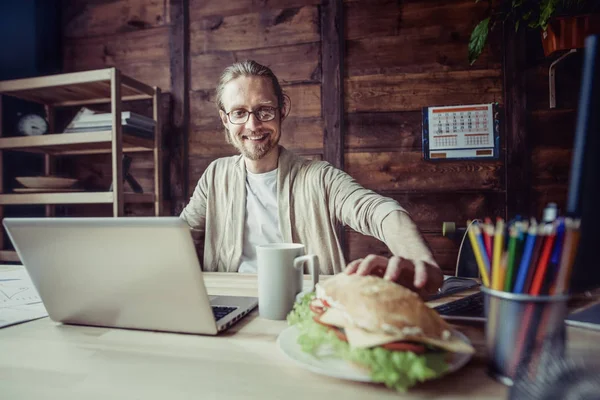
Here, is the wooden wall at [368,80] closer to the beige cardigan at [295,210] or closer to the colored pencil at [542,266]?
the beige cardigan at [295,210]

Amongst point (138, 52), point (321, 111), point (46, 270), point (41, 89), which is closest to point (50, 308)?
point (46, 270)

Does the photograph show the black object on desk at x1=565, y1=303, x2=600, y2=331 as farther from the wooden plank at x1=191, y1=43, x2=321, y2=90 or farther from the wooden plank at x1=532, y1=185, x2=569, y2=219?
the wooden plank at x1=191, y1=43, x2=321, y2=90

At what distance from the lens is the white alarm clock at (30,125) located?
2457 mm

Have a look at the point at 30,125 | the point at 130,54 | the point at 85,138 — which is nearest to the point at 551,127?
the point at 85,138

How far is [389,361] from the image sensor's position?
0.43 meters

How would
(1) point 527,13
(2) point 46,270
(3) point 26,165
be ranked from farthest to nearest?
1. (3) point 26,165
2. (1) point 527,13
3. (2) point 46,270

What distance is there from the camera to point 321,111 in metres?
2.46

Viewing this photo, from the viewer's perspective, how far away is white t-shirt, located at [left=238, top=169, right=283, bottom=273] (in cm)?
163

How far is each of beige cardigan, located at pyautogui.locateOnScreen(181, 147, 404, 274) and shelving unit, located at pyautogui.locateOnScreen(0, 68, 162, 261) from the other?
849mm

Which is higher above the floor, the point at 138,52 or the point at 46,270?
the point at 138,52

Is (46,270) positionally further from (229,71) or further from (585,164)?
(229,71)

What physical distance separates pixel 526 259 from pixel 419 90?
2.13 meters

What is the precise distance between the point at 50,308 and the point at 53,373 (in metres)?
0.23

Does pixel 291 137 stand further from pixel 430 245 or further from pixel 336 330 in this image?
pixel 336 330
